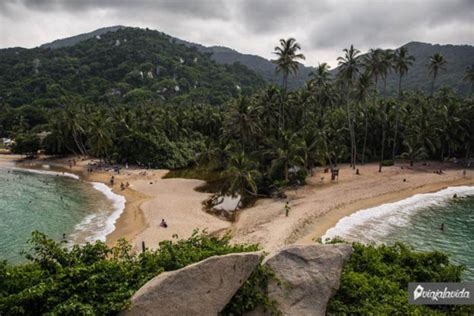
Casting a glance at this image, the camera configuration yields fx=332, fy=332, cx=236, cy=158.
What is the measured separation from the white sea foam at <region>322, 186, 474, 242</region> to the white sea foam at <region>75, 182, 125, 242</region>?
1987 cm

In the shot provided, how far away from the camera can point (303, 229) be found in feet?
93.8

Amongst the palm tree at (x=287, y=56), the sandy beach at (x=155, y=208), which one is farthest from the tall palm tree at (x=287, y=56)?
the sandy beach at (x=155, y=208)

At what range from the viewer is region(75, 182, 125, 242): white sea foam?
30297mm

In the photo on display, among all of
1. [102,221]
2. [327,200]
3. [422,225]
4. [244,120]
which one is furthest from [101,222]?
[422,225]

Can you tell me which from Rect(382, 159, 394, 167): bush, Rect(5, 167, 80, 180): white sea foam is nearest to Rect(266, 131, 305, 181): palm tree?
Rect(382, 159, 394, 167): bush

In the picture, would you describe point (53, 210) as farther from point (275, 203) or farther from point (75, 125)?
point (75, 125)

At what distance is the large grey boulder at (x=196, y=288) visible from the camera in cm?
991

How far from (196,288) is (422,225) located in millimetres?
28728

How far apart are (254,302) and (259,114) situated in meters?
39.8

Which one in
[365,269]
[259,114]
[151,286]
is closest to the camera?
[151,286]

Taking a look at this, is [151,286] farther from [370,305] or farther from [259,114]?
[259,114]

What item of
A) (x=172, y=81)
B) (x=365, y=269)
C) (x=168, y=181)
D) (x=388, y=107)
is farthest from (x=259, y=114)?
(x=172, y=81)

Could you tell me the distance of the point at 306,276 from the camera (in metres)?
11.7

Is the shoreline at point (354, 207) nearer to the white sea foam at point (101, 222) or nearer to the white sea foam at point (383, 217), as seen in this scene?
the white sea foam at point (383, 217)
